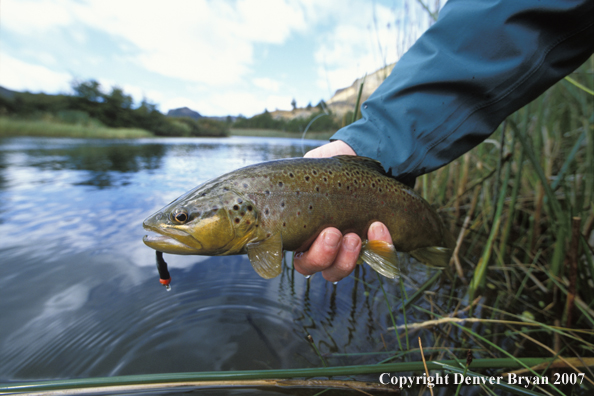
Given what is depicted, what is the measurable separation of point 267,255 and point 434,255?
130 cm

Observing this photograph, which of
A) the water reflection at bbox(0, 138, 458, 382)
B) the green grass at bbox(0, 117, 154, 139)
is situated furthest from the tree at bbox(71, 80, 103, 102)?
the water reflection at bbox(0, 138, 458, 382)

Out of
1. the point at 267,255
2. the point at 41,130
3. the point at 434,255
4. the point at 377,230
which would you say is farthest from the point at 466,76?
the point at 41,130

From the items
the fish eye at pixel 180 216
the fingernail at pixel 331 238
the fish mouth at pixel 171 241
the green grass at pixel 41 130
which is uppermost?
the green grass at pixel 41 130

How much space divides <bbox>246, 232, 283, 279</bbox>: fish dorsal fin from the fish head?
0.23 feet

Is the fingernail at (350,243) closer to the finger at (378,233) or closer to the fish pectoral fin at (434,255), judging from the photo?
the finger at (378,233)

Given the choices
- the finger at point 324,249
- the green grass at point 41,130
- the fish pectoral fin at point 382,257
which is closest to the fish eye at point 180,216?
the finger at point 324,249

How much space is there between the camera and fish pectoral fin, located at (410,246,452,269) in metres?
2.02

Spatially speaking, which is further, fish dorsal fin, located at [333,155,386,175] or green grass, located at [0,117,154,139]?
green grass, located at [0,117,154,139]

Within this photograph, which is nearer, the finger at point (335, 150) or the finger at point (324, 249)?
the finger at point (324, 249)

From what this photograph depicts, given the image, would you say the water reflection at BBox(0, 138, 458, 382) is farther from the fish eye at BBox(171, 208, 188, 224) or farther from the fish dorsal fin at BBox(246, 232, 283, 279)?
the fish eye at BBox(171, 208, 188, 224)

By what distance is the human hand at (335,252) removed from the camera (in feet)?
5.32

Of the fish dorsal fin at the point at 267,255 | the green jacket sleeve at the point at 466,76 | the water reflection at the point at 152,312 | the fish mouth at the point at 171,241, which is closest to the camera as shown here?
the fish mouth at the point at 171,241

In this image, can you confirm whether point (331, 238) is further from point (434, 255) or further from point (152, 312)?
point (152, 312)

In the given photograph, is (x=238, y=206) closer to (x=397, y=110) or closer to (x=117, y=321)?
(x=397, y=110)
